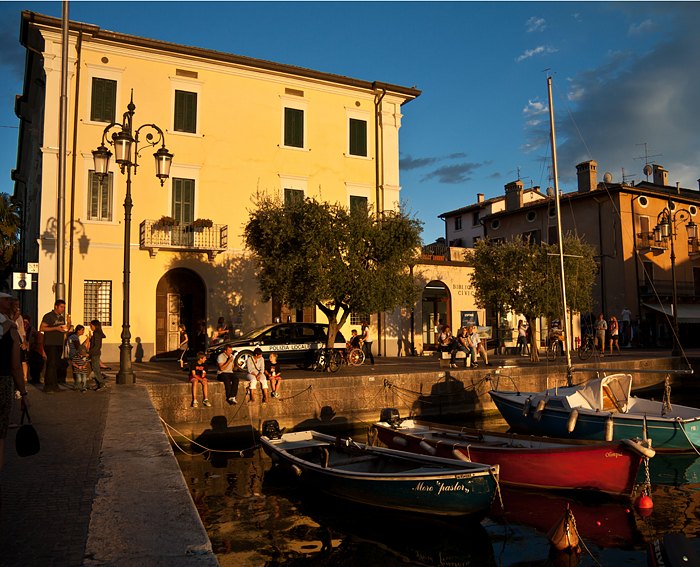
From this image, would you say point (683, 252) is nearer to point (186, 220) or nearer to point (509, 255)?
point (509, 255)

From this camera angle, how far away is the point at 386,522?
34.4ft

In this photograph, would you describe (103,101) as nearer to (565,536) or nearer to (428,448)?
(428,448)

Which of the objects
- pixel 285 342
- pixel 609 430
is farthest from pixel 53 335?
pixel 609 430

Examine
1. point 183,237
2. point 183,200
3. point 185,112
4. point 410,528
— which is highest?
point 185,112

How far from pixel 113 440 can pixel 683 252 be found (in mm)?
45177

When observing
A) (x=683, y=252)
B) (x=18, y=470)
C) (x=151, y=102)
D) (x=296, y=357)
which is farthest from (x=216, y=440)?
(x=683, y=252)

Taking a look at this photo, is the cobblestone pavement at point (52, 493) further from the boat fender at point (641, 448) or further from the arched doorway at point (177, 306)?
the arched doorway at point (177, 306)

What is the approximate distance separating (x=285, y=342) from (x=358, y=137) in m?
13.3

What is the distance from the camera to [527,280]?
27.2 meters

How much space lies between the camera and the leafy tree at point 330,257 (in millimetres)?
21578

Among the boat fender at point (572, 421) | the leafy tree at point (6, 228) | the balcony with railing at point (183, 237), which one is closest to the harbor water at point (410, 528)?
the boat fender at point (572, 421)

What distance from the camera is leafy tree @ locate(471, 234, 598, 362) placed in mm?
26922

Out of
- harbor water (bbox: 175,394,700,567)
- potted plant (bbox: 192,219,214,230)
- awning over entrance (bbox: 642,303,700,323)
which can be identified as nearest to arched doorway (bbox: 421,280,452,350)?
potted plant (bbox: 192,219,214,230)

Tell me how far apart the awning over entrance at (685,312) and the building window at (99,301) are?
3242 centimetres
